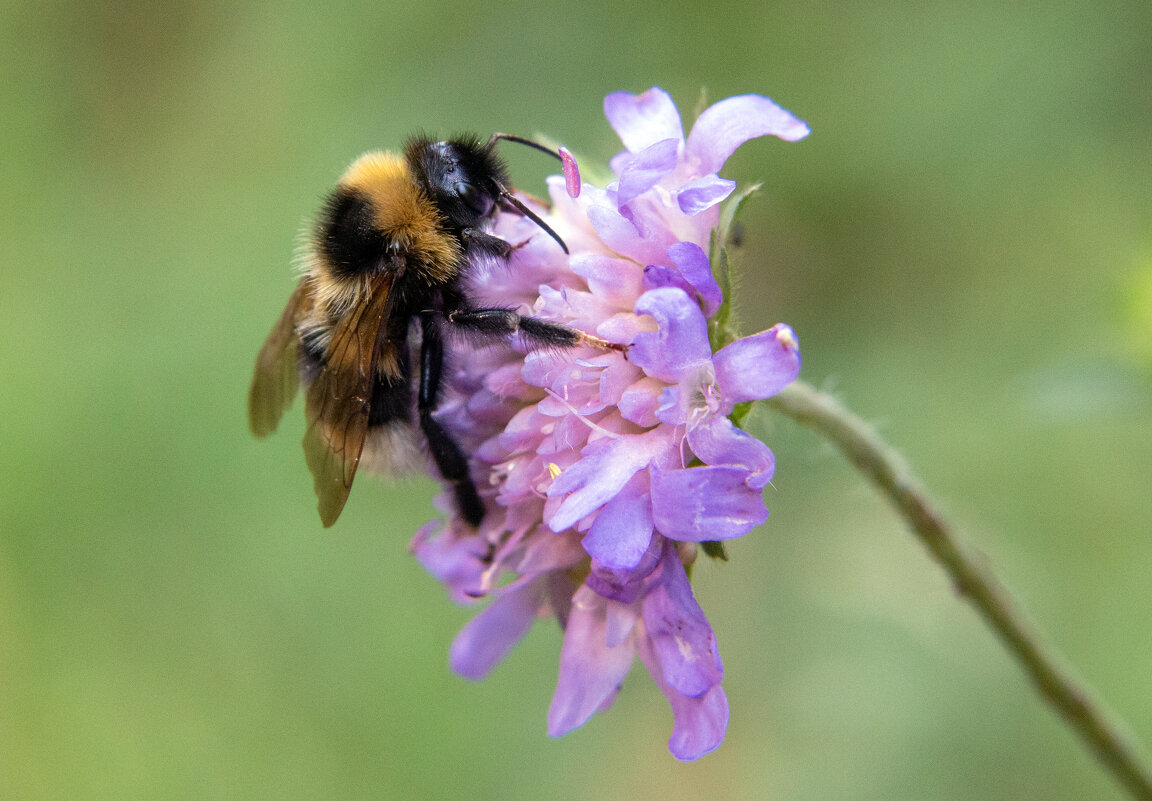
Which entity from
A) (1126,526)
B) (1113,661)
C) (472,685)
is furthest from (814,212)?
→ (472,685)

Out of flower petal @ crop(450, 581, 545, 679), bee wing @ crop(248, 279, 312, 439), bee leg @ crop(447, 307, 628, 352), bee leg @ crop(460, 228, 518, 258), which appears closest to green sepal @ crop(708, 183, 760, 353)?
bee leg @ crop(447, 307, 628, 352)

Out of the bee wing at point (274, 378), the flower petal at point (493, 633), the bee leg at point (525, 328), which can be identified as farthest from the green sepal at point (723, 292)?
the bee wing at point (274, 378)

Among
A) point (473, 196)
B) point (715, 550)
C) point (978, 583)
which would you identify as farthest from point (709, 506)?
point (978, 583)

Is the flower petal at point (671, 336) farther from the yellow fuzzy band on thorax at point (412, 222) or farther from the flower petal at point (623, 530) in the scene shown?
the yellow fuzzy band on thorax at point (412, 222)

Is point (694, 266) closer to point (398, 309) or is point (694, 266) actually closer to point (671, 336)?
point (671, 336)

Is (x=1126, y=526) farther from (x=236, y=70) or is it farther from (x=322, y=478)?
(x=236, y=70)

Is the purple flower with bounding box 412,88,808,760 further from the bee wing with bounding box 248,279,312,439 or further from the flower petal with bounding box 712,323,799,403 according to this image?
the bee wing with bounding box 248,279,312,439
